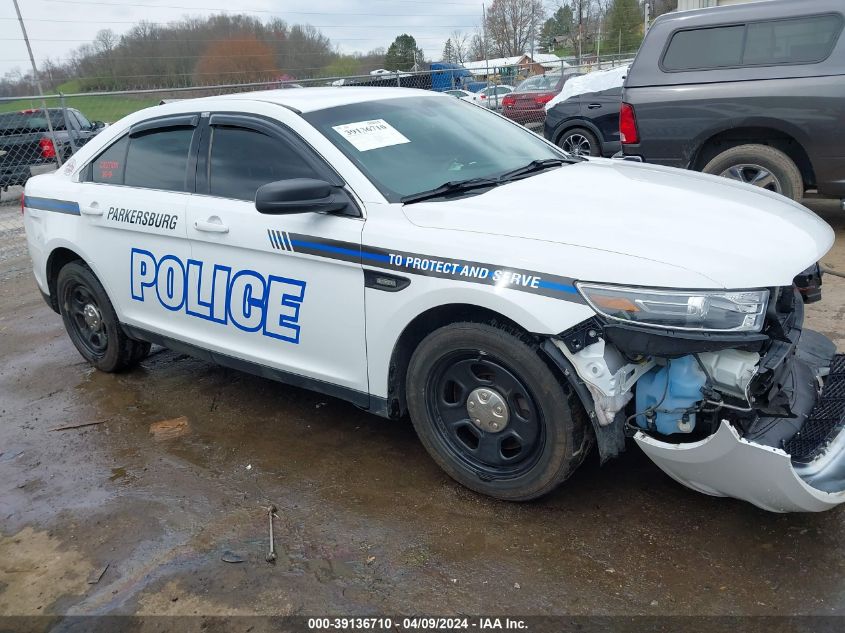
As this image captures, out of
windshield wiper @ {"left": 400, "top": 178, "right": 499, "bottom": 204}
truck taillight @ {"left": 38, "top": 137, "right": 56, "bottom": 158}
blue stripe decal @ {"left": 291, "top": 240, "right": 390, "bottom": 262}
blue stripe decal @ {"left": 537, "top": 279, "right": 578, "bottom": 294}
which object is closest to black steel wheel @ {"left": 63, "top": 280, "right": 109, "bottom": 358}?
blue stripe decal @ {"left": 291, "top": 240, "right": 390, "bottom": 262}

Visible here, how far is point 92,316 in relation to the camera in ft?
16.1

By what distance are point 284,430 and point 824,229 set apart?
2883 mm

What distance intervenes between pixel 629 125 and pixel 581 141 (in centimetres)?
422

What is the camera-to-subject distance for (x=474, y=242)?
9.50ft

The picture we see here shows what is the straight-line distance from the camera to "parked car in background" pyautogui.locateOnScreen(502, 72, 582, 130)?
54.5 feet

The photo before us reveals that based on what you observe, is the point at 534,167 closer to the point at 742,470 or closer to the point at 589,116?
the point at 742,470

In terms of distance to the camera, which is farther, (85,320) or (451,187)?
(85,320)

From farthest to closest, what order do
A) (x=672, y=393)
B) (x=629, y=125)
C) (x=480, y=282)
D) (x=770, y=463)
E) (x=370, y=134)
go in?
(x=629, y=125) → (x=370, y=134) → (x=480, y=282) → (x=672, y=393) → (x=770, y=463)

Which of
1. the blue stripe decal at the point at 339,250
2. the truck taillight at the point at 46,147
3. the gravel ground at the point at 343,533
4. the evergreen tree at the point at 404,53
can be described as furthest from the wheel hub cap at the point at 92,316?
the evergreen tree at the point at 404,53

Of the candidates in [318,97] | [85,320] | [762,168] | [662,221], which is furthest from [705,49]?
[85,320]

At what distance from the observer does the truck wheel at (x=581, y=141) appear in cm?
1113

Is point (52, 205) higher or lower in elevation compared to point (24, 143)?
higher

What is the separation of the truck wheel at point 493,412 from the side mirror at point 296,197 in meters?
0.78

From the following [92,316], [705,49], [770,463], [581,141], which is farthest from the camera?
[581,141]
